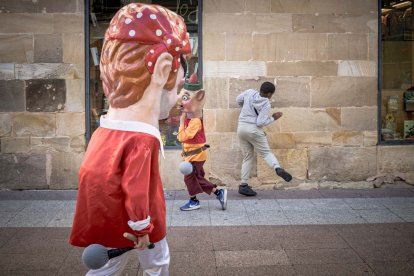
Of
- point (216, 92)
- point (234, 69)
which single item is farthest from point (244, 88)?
point (216, 92)

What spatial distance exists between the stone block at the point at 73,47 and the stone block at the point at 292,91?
306cm

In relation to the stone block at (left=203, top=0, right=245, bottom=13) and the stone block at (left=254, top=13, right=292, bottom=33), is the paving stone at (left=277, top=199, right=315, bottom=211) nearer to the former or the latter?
the stone block at (left=254, top=13, right=292, bottom=33)

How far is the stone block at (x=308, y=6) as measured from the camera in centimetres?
839

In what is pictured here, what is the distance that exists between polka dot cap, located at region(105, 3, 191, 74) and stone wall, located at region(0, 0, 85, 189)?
16.6 feet

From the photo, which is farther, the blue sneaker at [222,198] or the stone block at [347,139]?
the stone block at [347,139]

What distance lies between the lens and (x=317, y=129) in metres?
8.54

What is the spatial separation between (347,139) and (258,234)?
3.14 m

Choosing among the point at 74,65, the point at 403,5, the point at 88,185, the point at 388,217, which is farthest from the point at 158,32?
the point at 403,5

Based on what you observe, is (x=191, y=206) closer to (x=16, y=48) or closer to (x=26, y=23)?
(x=16, y=48)

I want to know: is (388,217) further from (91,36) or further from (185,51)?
(91,36)

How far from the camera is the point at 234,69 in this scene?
27.5 feet

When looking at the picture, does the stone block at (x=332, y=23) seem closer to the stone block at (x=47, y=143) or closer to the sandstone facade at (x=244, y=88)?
the sandstone facade at (x=244, y=88)

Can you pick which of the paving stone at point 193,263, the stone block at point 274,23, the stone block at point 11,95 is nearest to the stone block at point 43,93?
the stone block at point 11,95

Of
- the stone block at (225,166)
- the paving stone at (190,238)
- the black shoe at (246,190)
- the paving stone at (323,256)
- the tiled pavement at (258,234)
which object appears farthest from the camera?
the stone block at (225,166)
